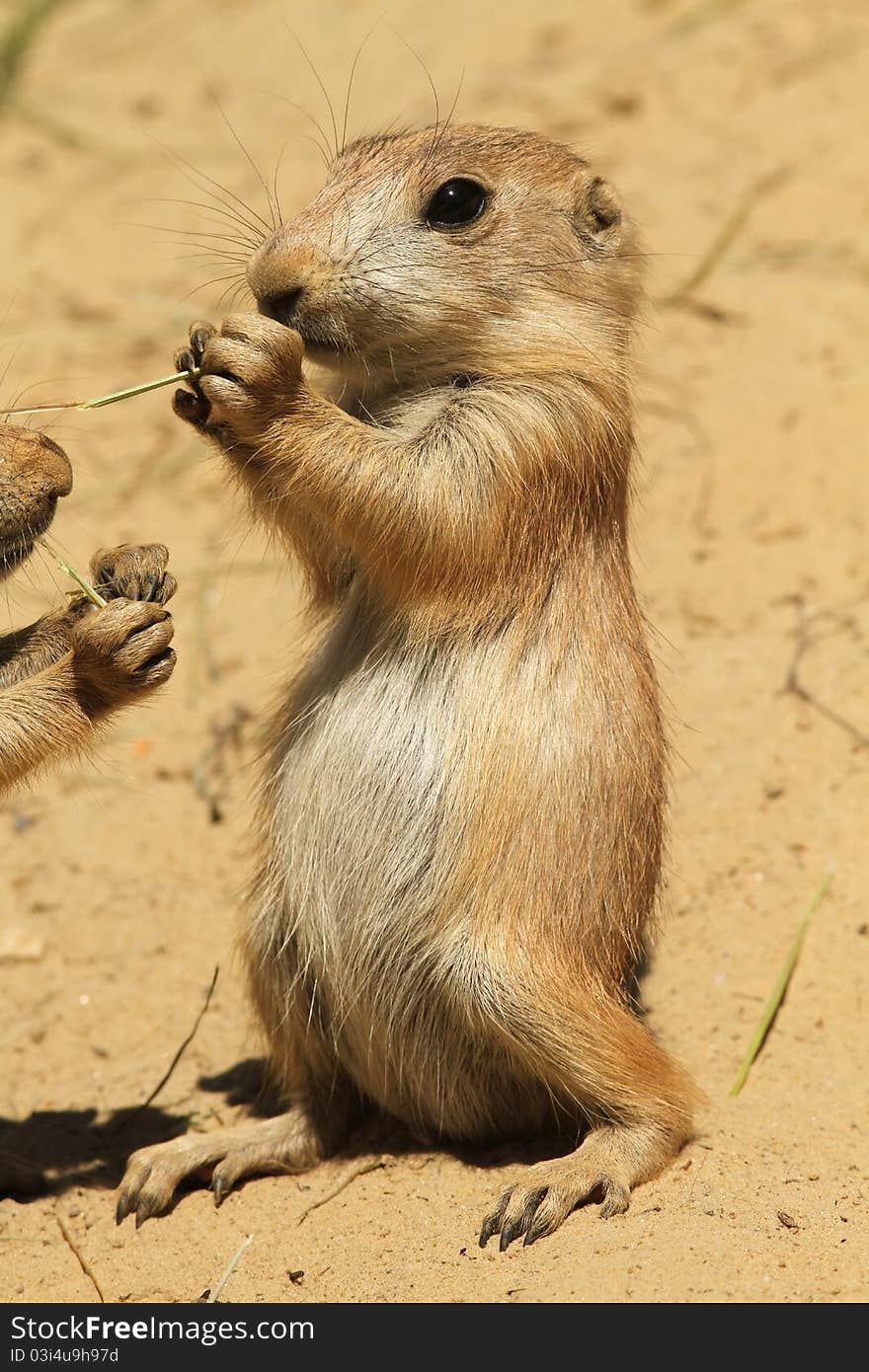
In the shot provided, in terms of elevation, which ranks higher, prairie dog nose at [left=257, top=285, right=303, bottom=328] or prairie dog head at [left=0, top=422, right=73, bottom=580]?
prairie dog nose at [left=257, top=285, right=303, bottom=328]

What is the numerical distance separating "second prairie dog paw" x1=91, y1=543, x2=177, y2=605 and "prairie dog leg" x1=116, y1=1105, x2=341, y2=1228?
1566mm

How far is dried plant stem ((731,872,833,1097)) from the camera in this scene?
4547 millimetres

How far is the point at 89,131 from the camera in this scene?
35.1 ft

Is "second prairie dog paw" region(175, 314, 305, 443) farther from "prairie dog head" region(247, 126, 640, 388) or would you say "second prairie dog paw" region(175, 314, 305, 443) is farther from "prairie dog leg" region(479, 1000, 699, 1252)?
"prairie dog leg" region(479, 1000, 699, 1252)

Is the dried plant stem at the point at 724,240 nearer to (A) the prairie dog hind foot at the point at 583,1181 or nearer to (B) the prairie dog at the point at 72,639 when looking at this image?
(B) the prairie dog at the point at 72,639

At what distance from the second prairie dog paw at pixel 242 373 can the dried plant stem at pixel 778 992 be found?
2294 millimetres

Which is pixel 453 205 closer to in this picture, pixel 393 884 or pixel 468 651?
pixel 468 651

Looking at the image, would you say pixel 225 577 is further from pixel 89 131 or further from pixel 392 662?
pixel 89 131

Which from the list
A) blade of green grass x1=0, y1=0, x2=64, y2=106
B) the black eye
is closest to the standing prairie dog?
the black eye

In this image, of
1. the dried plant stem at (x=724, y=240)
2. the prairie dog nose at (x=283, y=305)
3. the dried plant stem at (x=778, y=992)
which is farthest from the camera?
the dried plant stem at (x=724, y=240)

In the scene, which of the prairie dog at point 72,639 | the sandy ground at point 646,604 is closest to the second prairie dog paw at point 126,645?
the prairie dog at point 72,639

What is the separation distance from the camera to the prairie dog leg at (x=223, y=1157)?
4.32m

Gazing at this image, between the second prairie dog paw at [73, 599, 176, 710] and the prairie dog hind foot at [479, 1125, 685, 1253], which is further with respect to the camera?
the second prairie dog paw at [73, 599, 176, 710]

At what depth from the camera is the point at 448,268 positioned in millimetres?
4035
